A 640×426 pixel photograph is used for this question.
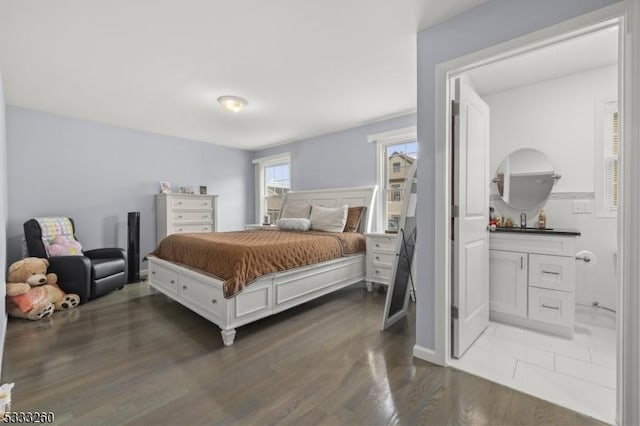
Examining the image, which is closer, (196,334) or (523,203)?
(196,334)

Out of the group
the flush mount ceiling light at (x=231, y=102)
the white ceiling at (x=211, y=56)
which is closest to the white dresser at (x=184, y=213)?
the white ceiling at (x=211, y=56)

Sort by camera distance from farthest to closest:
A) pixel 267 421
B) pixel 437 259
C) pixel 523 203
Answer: pixel 523 203
pixel 437 259
pixel 267 421

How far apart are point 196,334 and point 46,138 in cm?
363

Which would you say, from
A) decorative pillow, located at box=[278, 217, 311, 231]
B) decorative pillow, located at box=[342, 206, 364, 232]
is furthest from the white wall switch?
decorative pillow, located at box=[278, 217, 311, 231]

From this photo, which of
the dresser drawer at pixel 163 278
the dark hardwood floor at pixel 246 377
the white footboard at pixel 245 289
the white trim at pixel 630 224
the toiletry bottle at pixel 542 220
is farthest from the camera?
the dresser drawer at pixel 163 278

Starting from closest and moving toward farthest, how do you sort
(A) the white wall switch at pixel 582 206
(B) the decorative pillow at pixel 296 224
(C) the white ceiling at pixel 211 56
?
(C) the white ceiling at pixel 211 56, (A) the white wall switch at pixel 582 206, (B) the decorative pillow at pixel 296 224

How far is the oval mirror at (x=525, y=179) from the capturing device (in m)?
2.96

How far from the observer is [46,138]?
3889 mm

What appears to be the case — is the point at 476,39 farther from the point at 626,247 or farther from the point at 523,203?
the point at 523,203

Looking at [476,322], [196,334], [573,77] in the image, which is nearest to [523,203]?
[573,77]

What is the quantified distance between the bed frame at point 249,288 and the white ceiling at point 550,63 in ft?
8.20

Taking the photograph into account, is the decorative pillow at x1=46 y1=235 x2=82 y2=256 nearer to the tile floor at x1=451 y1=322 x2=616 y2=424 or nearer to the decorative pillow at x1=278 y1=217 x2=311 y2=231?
the decorative pillow at x1=278 y1=217 x2=311 y2=231

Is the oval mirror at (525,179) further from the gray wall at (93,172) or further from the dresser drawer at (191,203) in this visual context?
the gray wall at (93,172)

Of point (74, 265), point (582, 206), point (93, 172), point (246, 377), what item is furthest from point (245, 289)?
point (93, 172)
